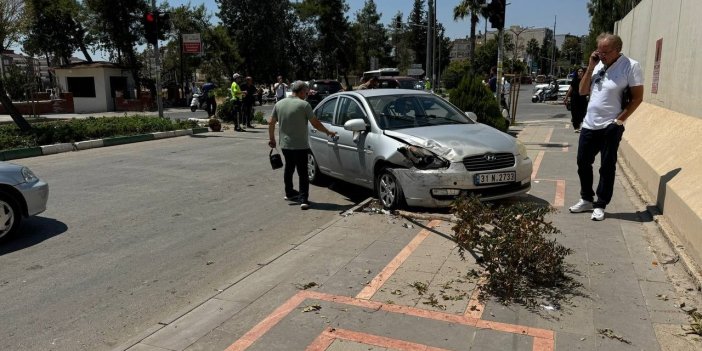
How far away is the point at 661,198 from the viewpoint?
235 inches

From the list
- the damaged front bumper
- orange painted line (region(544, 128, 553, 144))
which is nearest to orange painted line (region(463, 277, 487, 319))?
the damaged front bumper

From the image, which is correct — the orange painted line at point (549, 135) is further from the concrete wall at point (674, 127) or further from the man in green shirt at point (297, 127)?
the man in green shirt at point (297, 127)

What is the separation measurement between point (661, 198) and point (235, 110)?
1455 cm

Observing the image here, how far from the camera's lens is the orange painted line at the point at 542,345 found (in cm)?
327

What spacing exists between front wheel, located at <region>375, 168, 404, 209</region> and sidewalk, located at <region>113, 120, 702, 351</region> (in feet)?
2.97

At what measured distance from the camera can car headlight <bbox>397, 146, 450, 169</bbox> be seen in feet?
20.7

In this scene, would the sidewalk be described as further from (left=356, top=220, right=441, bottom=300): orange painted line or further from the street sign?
the street sign

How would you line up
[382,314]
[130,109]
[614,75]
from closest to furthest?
[382,314] < [614,75] < [130,109]

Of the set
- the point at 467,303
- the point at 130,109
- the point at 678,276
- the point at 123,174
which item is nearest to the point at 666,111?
the point at 678,276

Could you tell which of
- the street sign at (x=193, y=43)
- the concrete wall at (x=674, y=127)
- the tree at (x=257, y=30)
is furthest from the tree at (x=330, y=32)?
the concrete wall at (x=674, y=127)

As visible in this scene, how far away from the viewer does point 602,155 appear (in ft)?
19.3

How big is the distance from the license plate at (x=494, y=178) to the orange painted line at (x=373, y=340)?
320 cm

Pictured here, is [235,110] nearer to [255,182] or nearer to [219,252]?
[255,182]

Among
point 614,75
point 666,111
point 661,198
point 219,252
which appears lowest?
point 219,252
